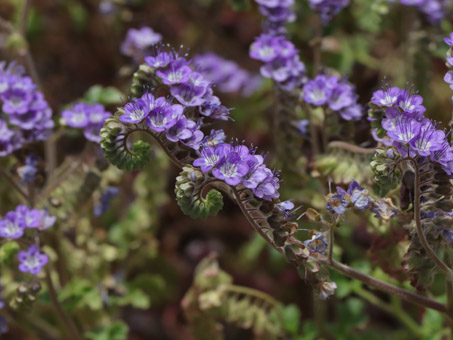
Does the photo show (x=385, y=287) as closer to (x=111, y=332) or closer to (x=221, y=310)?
(x=221, y=310)

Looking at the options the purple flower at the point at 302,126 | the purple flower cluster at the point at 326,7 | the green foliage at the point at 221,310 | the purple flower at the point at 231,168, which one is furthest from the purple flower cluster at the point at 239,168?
the purple flower cluster at the point at 326,7

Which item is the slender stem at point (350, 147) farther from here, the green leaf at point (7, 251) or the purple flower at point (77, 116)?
the green leaf at point (7, 251)

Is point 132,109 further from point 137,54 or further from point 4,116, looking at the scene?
point 137,54

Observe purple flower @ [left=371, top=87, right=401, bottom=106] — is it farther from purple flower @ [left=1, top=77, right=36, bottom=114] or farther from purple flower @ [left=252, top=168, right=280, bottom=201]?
purple flower @ [left=1, top=77, right=36, bottom=114]

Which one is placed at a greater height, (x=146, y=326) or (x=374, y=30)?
(x=374, y=30)

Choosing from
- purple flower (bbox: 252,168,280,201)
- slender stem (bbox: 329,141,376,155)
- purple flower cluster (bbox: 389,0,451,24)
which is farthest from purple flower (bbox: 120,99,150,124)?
purple flower cluster (bbox: 389,0,451,24)

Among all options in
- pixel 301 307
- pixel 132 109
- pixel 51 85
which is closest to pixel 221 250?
pixel 301 307
